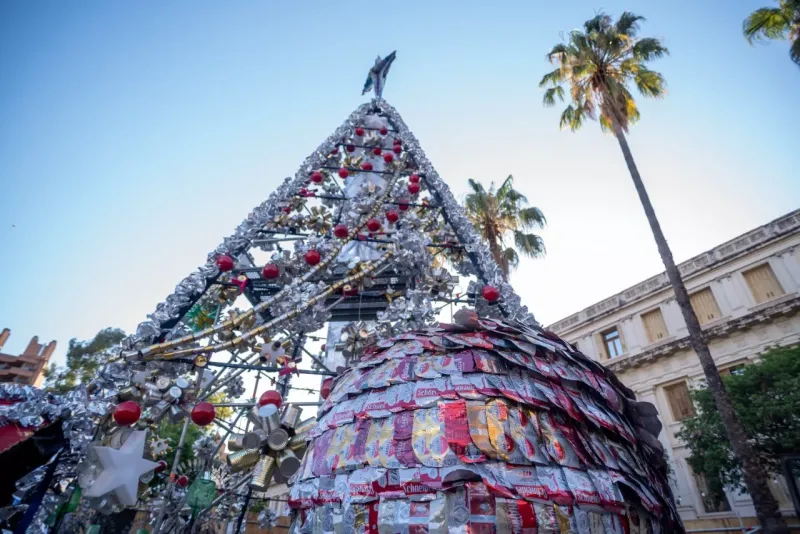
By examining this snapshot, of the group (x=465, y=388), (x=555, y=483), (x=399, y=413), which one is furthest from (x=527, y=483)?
(x=399, y=413)

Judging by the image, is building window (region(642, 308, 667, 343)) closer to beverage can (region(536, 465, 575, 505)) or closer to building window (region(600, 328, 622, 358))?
building window (region(600, 328, 622, 358))

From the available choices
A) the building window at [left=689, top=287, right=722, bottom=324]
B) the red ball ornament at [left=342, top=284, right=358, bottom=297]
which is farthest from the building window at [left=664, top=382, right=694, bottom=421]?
the red ball ornament at [left=342, top=284, right=358, bottom=297]

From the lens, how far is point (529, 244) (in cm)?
1584

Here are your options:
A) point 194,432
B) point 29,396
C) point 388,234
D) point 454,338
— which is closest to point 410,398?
point 454,338

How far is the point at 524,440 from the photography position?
1.66 m

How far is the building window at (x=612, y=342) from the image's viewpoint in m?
20.6

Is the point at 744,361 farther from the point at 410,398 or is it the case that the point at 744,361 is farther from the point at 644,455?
the point at 410,398

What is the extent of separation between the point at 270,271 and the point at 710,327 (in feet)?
66.6

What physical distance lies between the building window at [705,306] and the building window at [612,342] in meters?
3.70

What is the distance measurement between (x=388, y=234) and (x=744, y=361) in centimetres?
1887

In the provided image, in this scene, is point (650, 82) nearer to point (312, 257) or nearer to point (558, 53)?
point (558, 53)

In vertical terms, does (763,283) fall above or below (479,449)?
above

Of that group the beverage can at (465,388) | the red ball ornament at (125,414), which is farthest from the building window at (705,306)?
the red ball ornament at (125,414)

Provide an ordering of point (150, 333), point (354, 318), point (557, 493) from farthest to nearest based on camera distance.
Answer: point (354, 318)
point (150, 333)
point (557, 493)
